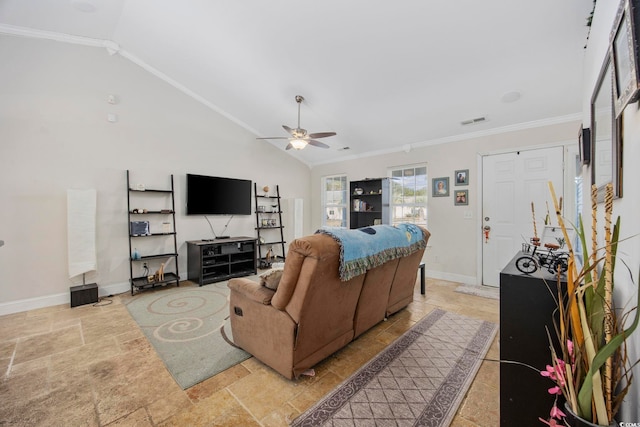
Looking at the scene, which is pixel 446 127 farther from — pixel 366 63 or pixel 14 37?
pixel 14 37

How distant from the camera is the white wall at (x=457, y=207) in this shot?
4012mm

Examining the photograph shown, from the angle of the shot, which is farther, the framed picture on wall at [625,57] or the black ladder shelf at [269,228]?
the black ladder shelf at [269,228]

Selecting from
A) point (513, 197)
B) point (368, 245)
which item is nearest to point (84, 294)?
point (368, 245)

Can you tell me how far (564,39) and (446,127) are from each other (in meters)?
1.87

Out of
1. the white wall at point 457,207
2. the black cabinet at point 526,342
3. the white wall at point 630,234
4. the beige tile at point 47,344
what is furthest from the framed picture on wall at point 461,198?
the beige tile at point 47,344

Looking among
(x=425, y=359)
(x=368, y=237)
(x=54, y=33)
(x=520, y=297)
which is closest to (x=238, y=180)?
(x=54, y=33)

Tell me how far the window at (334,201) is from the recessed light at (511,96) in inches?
136

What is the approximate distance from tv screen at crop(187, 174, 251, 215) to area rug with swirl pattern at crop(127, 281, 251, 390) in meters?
1.49

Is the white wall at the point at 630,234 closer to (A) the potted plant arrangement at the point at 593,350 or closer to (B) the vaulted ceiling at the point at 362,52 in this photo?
(A) the potted plant arrangement at the point at 593,350

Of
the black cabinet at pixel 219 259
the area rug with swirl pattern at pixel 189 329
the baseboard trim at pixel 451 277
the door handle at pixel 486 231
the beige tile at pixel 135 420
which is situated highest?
the door handle at pixel 486 231

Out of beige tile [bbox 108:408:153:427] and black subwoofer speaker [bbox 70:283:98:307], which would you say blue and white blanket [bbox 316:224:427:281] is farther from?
black subwoofer speaker [bbox 70:283:98:307]

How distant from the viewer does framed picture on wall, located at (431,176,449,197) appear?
15.3ft

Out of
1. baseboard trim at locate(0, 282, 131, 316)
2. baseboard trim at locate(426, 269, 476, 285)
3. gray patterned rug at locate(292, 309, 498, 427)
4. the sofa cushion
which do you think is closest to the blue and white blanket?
the sofa cushion

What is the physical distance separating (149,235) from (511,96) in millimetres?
5513
